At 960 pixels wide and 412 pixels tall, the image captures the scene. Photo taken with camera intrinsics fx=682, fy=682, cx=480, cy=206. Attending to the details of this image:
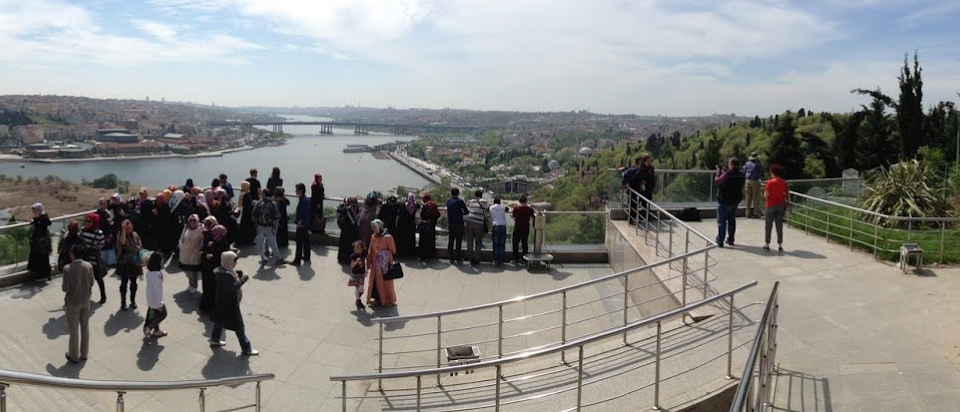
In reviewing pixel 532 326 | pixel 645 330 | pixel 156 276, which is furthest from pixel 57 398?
pixel 645 330

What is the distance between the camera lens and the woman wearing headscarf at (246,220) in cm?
1303

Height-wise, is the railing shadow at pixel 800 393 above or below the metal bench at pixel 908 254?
below

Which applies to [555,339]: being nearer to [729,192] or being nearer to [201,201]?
[729,192]

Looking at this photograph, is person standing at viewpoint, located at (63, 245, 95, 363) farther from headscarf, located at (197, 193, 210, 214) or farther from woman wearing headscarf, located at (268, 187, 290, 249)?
woman wearing headscarf, located at (268, 187, 290, 249)

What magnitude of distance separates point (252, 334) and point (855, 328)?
7000mm

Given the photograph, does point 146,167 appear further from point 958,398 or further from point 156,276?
point 958,398

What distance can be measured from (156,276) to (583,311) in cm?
561

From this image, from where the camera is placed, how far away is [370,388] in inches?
277

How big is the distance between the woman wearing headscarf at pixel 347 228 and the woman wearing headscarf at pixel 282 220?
129 centimetres

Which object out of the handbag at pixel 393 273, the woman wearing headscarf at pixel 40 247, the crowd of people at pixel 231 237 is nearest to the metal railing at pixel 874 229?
the crowd of people at pixel 231 237

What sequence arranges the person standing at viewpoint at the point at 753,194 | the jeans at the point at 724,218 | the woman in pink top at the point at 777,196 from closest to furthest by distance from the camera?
the woman in pink top at the point at 777,196 → the jeans at the point at 724,218 → the person standing at viewpoint at the point at 753,194

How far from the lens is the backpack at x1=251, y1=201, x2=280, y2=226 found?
11.8m

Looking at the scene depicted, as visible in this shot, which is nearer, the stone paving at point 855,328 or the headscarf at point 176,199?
the stone paving at point 855,328

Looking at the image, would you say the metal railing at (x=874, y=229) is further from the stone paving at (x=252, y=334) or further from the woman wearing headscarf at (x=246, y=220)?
the woman wearing headscarf at (x=246, y=220)
